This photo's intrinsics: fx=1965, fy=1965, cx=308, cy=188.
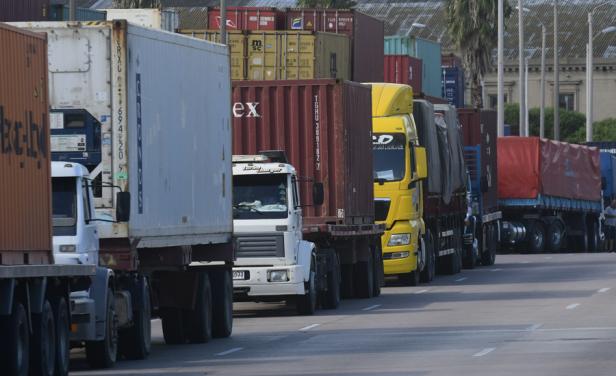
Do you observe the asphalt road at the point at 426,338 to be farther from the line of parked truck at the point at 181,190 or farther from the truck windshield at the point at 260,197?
the truck windshield at the point at 260,197

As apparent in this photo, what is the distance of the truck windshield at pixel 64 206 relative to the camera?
65.5 feet

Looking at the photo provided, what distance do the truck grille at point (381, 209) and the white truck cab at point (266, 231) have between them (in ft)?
25.5

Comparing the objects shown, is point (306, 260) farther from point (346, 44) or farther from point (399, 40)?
point (399, 40)

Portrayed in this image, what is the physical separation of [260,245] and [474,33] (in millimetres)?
55545

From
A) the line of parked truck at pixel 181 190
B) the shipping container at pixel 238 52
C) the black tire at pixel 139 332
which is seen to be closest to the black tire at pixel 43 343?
the line of parked truck at pixel 181 190

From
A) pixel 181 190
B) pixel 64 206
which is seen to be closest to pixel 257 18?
pixel 181 190

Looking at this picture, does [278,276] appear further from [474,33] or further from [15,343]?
[474,33]

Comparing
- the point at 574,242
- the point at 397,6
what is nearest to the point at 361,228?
the point at 574,242

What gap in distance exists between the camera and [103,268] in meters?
20.5

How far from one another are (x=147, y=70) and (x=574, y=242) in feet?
136

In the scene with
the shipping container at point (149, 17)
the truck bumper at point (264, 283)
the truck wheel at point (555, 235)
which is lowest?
the truck wheel at point (555, 235)

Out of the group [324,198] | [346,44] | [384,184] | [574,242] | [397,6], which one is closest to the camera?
[324,198]

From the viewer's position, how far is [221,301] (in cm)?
2545

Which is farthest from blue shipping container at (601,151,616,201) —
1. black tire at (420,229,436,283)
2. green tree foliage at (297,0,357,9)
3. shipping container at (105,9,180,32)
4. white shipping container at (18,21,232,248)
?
white shipping container at (18,21,232,248)
